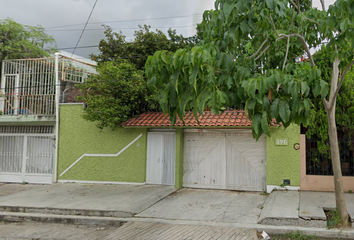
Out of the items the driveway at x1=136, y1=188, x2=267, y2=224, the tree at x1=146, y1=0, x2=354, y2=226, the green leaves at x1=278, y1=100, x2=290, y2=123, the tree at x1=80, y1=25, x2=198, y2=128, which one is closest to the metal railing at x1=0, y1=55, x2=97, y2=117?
the tree at x1=80, y1=25, x2=198, y2=128

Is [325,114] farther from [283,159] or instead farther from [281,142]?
[283,159]

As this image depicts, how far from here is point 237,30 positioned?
404 centimetres

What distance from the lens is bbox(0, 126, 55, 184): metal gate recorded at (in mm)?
11555

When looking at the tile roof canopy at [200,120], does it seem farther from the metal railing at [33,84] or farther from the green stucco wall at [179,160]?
the metal railing at [33,84]

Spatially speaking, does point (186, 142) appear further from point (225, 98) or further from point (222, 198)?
point (225, 98)

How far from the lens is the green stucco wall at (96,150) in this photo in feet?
34.3

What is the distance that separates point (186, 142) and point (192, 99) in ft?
22.6

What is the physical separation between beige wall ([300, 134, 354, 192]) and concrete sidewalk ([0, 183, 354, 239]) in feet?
1.27

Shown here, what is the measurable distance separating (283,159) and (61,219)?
6.74 metres

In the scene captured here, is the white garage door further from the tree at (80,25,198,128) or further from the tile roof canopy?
the tree at (80,25,198,128)

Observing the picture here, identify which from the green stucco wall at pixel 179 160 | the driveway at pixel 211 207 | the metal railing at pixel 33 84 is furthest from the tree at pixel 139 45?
the driveway at pixel 211 207

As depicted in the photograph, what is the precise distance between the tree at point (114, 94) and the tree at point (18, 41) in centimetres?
626

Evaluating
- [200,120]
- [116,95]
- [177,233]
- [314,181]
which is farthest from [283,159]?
[116,95]

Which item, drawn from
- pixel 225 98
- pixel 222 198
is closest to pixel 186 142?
pixel 222 198
